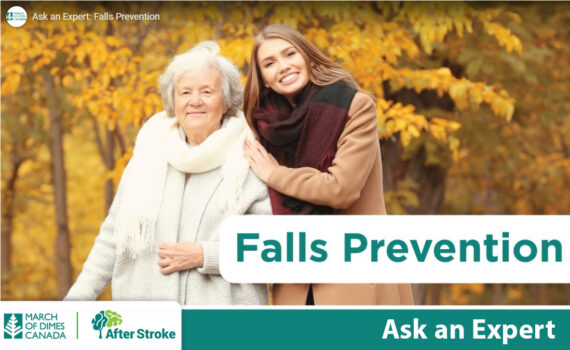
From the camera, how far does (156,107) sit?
4230mm

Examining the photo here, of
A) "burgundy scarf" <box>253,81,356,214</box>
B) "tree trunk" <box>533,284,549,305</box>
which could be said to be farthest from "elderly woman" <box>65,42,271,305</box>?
"tree trunk" <box>533,284,549,305</box>

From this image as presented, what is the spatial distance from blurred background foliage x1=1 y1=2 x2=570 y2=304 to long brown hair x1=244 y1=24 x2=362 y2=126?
1.76 ft

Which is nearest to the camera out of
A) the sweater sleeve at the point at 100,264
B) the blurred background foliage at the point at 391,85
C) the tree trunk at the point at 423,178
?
the sweater sleeve at the point at 100,264

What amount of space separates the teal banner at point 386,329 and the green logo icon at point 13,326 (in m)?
0.90

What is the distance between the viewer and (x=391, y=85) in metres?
4.82

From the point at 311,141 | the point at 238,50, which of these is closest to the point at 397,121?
the point at 238,50

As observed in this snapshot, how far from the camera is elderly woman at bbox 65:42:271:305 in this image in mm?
3434

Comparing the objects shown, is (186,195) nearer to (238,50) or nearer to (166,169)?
(166,169)

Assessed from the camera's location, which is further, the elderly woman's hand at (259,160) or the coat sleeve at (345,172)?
the elderly woman's hand at (259,160)

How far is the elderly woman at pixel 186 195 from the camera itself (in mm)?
3434

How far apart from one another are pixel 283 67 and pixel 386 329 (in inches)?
55.6

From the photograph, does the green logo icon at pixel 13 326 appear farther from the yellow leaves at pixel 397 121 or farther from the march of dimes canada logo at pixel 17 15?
the yellow leaves at pixel 397 121

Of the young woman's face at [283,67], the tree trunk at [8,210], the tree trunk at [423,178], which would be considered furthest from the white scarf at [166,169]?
the tree trunk at [8,210]

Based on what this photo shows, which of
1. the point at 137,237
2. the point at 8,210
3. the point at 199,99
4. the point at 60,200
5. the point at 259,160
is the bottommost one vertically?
the point at 137,237
